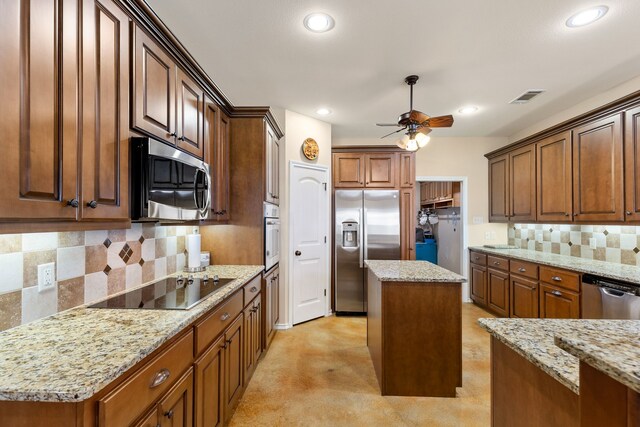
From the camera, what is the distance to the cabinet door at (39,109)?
2.81ft

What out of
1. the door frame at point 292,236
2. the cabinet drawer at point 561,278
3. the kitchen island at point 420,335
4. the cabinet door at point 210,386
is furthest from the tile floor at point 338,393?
the cabinet drawer at point 561,278

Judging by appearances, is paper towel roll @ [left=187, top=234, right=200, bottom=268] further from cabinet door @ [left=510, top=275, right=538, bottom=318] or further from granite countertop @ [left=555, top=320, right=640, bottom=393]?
cabinet door @ [left=510, top=275, right=538, bottom=318]

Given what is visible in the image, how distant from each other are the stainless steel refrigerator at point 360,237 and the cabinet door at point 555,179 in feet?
5.58

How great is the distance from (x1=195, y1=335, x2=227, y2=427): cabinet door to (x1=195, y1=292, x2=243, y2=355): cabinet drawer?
0.17 ft

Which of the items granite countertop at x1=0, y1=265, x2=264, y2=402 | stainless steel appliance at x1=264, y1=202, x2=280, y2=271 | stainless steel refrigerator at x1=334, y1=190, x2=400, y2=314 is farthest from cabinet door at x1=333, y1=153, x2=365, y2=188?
granite countertop at x1=0, y1=265, x2=264, y2=402

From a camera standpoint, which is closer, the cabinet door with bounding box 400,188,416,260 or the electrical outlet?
the electrical outlet

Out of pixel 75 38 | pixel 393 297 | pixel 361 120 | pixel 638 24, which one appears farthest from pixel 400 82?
pixel 75 38

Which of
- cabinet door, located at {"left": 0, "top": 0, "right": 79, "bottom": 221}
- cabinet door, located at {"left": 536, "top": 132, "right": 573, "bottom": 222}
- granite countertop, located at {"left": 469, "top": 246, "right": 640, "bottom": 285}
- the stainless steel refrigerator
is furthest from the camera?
the stainless steel refrigerator

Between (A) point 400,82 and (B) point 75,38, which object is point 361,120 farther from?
(B) point 75,38

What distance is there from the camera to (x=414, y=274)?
224 cm

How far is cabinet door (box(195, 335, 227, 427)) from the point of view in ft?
4.55

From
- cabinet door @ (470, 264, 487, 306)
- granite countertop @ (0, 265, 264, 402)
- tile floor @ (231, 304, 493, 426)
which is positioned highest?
granite countertop @ (0, 265, 264, 402)

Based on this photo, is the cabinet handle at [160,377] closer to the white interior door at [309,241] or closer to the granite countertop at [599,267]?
the white interior door at [309,241]

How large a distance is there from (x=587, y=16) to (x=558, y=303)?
246 cm
